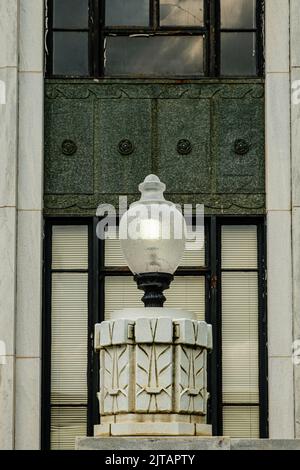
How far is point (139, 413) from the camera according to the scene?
486 inches

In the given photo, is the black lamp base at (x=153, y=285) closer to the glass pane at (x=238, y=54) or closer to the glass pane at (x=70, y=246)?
the glass pane at (x=70, y=246)

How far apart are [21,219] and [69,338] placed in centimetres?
173

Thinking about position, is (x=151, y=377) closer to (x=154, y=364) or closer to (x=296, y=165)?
(x=154, y=364)

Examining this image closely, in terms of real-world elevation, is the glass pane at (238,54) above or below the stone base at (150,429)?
above

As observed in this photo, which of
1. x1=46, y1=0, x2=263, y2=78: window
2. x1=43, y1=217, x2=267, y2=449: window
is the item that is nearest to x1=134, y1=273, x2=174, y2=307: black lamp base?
x1=43, y1=217, x2=267, y2=449: window

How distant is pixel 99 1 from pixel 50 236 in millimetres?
3459

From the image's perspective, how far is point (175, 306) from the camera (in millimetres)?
20875

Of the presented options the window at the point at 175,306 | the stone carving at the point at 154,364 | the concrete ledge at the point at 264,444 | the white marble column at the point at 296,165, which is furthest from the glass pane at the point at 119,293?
the concrete ledge at the point at 264,444

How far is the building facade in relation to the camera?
67.5ft

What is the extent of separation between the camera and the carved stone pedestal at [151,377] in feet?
40.4

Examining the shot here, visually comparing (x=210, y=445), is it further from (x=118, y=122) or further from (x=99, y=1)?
(x=99, y=1)

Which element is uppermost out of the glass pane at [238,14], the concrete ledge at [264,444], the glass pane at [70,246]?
the glass pane at [238,14]

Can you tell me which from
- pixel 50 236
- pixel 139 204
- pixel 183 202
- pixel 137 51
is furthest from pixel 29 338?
pixel 139 204

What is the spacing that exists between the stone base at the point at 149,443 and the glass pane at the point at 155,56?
10397 mm
